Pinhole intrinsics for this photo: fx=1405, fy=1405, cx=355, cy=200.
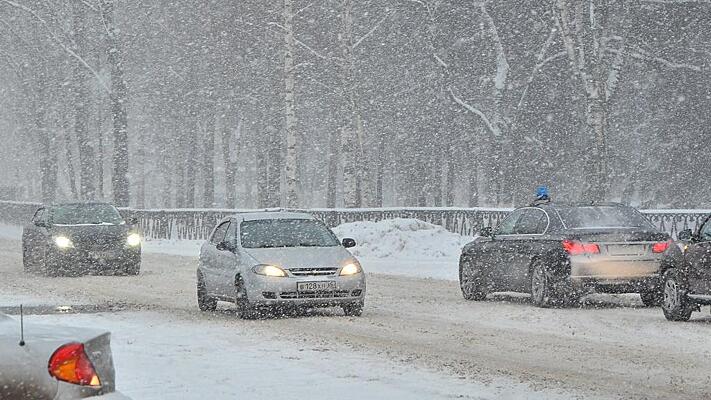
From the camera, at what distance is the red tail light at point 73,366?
614 centimetres

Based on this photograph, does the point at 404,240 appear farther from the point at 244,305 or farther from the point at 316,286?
the point at 316,286

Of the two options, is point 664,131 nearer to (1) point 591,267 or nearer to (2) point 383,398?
(1) point 591,267

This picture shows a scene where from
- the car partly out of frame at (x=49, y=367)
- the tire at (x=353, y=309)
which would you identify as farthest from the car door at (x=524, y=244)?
the car partly out of frame at (x=49, y=367)

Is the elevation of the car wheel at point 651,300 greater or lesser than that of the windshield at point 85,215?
lesser

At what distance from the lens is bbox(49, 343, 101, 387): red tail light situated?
614 centimetres

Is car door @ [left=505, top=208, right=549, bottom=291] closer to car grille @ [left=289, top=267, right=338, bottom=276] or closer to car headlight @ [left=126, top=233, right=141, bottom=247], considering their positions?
car grille @ [left=289, top=267, right=338, bottom=276]

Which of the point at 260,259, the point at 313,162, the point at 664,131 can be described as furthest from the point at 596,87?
the point at 313,162

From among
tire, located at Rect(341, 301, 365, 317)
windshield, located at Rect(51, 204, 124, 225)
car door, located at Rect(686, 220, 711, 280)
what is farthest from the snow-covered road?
windshield, located at Rect(51, 204, 124, 225)

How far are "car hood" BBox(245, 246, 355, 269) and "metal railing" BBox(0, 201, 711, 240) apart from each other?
13114mm

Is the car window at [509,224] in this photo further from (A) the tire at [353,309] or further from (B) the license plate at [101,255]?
(B) the license plate at [101,255]

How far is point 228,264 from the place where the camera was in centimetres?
1839

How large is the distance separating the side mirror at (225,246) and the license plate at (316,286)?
151 cm

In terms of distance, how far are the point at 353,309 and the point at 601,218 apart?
3853 mm

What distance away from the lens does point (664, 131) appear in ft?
159
